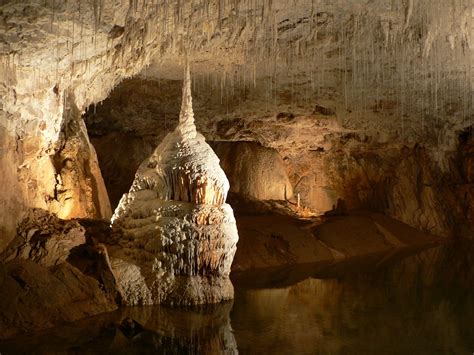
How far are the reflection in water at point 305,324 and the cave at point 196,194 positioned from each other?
1.4 inches

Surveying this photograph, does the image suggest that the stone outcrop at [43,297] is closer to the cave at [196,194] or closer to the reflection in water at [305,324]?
the cave at [196,194]

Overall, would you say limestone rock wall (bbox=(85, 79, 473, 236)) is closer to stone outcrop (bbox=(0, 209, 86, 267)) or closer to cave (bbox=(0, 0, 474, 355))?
cave (bbox=(0, 0, 474, 355))

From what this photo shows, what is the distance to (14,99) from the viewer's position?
26.5 ft

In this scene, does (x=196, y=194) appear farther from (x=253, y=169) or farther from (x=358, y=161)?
(x=358, y=161)

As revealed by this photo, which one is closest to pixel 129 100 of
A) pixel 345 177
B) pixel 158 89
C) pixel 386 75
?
pixel 158 89

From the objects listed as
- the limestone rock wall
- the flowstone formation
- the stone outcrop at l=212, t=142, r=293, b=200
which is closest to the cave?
the flowstone formation

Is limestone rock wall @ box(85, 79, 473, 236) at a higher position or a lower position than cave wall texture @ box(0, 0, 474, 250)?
lower

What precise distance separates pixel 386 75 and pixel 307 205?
840cm

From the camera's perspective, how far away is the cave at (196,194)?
666 centimetres

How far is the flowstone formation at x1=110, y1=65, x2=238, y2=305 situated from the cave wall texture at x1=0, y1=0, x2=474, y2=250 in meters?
1.65

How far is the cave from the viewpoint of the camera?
21.9 feet

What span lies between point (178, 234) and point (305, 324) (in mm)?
2077

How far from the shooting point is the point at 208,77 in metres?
11.6

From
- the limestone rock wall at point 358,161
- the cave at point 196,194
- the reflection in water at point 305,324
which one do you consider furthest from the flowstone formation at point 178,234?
the limestone rock wall at point 358,161
